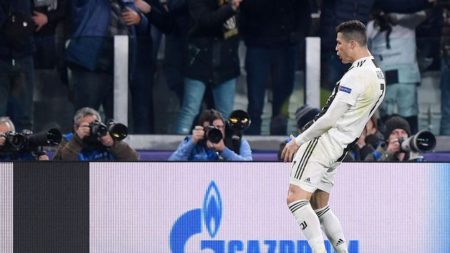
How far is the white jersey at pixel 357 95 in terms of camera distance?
8727 millimetres

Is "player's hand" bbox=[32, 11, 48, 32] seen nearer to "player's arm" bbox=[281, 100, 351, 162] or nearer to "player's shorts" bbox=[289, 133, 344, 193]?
"player's shorts" bbox=[289, 133, 344, 193]

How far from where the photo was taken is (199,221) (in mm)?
10211

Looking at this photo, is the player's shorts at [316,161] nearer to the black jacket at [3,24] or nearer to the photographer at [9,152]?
the photographer at [9,152]

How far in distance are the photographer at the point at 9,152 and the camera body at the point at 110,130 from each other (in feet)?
1.58

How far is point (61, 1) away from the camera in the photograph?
1259 centimetres

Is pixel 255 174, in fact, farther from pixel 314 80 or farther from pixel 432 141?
pixel 314 80

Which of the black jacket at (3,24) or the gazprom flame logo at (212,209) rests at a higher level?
the black jacket at (3,24)

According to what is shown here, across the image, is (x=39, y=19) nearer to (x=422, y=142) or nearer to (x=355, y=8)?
(x=355, y=8)

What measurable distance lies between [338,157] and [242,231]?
1566 millimetres

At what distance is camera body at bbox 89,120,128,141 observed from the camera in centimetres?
1069

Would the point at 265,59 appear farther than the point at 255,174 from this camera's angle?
Yes

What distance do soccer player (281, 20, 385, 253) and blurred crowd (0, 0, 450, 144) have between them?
141 inches

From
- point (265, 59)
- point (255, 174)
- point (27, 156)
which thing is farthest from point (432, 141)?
point (27, 156)

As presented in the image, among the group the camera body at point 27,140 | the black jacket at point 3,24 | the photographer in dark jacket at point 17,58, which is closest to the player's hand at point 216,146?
the camera body at point 27,140
